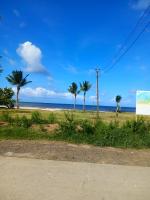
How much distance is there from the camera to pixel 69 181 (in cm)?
A: 647

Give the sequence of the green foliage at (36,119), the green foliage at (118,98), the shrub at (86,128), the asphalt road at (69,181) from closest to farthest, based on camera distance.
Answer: the asphalt road at (69,181) → the shrub at (86,128) → the green foliage at (36,119) → the green foliage at (118,98)

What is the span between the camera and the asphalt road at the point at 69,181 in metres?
5.61

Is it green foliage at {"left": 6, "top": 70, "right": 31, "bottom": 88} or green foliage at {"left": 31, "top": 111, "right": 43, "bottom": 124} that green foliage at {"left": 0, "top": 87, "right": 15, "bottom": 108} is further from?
green foliage at {"left": 31, "top": 111, "right": 43, "bottom": 124}

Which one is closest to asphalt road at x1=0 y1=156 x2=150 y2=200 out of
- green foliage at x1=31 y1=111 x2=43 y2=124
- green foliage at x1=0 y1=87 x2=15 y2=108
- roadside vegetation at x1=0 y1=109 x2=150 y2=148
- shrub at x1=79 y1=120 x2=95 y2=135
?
roadside vegetation at x1=0 y1=109 x2=150 y2=148

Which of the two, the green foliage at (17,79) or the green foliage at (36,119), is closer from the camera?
the green foliage at (36,119)

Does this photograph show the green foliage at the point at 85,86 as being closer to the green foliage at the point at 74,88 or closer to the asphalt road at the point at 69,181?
the green foliage at the point at 74,88

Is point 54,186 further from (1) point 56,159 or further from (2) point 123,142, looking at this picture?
(2) point 123,142

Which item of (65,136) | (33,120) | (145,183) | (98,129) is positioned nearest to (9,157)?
(145,183)

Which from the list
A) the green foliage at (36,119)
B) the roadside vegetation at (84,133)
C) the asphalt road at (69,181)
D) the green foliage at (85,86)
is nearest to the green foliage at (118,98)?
the green foliage at (85,86)

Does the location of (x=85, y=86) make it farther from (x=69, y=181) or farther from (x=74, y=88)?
(x=69, y=181)

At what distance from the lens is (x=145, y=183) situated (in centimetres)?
662

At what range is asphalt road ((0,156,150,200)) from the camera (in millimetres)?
5613

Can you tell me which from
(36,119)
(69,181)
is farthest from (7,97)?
(69,181)

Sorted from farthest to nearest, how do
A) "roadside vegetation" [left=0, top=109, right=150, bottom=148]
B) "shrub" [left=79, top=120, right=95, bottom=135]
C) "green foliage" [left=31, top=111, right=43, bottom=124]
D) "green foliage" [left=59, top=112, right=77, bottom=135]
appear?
1. "green foliage" [left=31, top=111, right=43, bottom=124]
2. "shrub" [left=79, top=120, right=95, bottom=135]
3. "green foliage" [left=59, top=112, right=77, bottom=135]
4. "roadside vegetation" [left=0, top=109, right=150, bottom=148]
